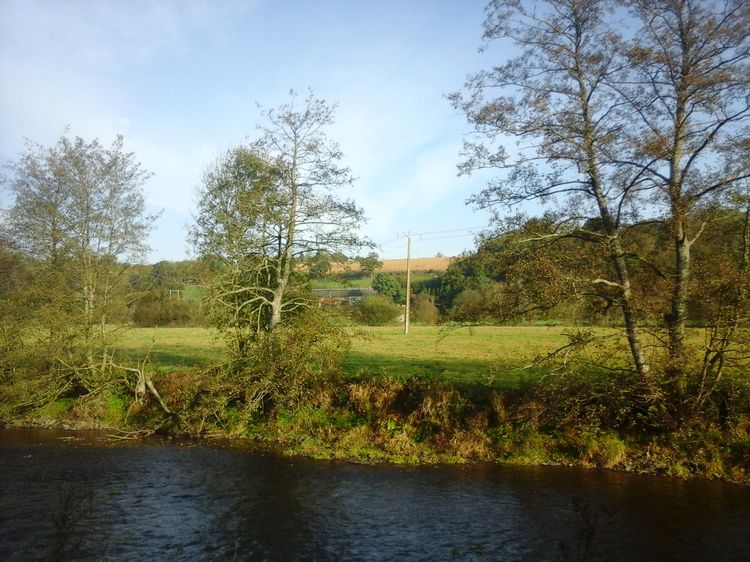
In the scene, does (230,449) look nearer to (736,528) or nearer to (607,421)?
(607,421)

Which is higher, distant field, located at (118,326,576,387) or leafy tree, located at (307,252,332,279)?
leafy tree, located at (307,252,332,279)

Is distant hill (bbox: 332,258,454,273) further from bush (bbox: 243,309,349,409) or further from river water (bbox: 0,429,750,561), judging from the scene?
river water (bbox: 0,429,750,561)

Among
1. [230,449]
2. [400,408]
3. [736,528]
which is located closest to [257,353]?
[230,449]

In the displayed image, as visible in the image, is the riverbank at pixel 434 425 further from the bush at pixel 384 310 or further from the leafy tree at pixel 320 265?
the bush at pixel 384 310

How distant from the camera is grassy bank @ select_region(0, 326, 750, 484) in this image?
46.9 ft

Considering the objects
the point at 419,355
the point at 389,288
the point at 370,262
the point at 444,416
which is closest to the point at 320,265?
the point at 370,262

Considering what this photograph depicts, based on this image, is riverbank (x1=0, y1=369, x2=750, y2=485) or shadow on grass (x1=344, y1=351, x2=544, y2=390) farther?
shadow on grass (x1=344, y1=351, x2=544, y2=390)

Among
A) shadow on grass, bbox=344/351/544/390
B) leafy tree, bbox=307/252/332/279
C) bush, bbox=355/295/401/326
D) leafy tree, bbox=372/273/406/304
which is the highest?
leafy tree, bbox=372/273/406/304

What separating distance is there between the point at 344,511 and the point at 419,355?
14.7 m

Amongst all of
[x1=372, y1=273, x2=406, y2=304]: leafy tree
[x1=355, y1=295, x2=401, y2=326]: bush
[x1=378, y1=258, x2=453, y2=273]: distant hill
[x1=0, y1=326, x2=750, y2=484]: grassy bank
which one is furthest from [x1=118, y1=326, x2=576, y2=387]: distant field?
[x1=378, y1=258, x2=453, y2=273]: distant hill

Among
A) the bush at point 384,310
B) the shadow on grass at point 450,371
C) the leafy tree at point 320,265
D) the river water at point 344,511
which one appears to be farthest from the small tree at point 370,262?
the bush at point 384,310

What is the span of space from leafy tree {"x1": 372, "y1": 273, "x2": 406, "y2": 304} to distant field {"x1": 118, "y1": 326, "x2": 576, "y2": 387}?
65.6 ft

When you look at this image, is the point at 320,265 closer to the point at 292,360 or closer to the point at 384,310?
the point at 292,360

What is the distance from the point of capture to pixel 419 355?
85.0 feet
